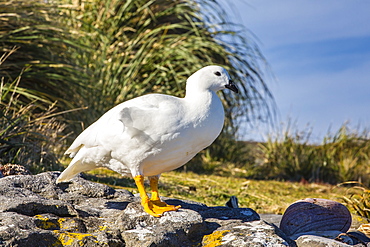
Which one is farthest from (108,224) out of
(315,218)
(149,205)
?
(315,218)

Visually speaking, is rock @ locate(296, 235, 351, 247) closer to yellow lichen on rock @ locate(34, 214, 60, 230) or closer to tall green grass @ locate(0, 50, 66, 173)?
yellow lichen on rock @ locate(34, 214, 60, 230)

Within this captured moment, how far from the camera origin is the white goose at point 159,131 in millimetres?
3004

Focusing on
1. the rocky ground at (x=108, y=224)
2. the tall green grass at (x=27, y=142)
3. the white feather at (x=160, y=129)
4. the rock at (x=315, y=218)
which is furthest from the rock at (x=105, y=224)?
the tall green grass at (x=27, y=142)

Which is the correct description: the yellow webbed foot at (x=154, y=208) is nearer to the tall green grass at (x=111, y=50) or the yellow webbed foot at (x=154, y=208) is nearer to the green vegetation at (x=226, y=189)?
the green vegetation at (x=226, y=189)

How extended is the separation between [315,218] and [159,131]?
1618 mm

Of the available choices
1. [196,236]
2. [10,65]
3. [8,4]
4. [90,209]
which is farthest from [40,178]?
[8,4]

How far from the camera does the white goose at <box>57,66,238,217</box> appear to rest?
3.00 meters

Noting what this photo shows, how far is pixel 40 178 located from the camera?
356 centimetres

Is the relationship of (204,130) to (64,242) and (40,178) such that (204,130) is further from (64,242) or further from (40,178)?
(40,178)

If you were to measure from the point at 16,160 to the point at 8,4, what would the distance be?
2735 millimetres

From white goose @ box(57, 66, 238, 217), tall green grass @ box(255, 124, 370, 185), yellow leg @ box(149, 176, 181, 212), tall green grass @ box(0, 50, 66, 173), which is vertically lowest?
tall green grass @ box(255, 124, 370, 185)

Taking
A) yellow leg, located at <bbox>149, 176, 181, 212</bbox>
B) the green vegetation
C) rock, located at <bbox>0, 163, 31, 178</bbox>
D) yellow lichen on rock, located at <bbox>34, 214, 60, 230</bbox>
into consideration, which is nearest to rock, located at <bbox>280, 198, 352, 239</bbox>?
yellow leg, located at <bbox>149, 176, 181, 212</bbox>

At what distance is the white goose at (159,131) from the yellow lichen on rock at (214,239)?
307 mm

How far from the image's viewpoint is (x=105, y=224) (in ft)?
9.86
